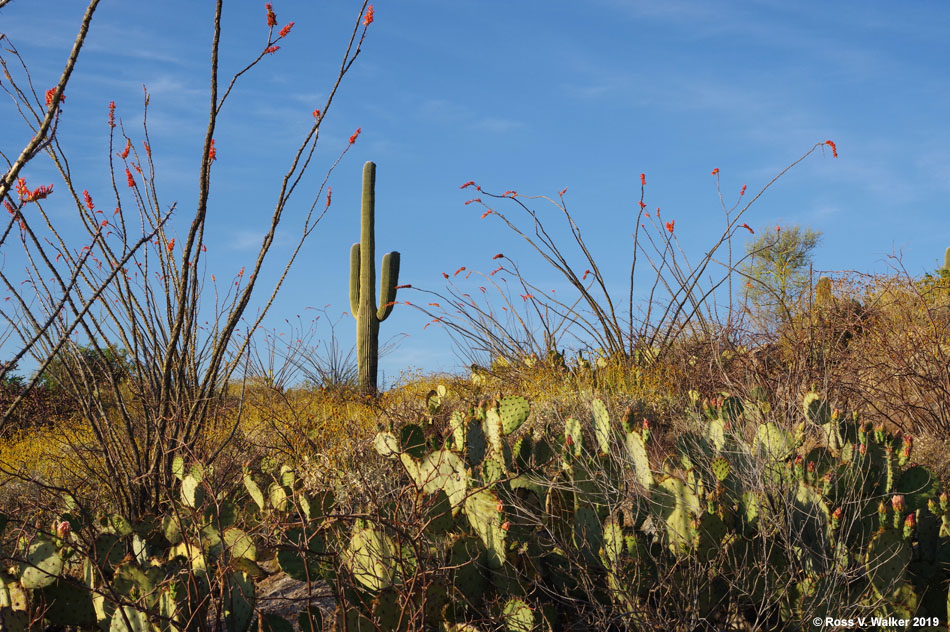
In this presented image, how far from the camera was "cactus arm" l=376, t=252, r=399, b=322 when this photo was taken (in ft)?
34.9

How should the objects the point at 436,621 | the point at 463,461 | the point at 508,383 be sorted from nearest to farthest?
the point at 436,621, the point at 463,461, the point at 508,383

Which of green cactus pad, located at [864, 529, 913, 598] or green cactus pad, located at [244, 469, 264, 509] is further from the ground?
green cactus pad, located at [244, 469, 264, 509]

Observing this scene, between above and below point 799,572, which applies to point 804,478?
above

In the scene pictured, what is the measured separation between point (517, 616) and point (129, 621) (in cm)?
131

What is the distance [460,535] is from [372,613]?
452 millimetres

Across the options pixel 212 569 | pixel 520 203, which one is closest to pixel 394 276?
pixel 520 203

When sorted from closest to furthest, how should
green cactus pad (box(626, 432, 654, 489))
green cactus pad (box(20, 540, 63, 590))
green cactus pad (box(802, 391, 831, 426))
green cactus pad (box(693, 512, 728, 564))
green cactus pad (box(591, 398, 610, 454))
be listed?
1. green cactus pad (box(693, 512, 728, 564))
2. green cactus pad (box(20, 540, 63, 590))
3. green cactus pad (box(626, 432, 654, 489))
4. green cactus pad (box(591, 398, 610, 454))
5. green cactus pad (box(802, 391, 831, 426))

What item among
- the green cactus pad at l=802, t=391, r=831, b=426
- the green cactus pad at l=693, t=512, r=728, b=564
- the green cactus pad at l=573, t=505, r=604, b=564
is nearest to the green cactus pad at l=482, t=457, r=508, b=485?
the green cactus pad at l=573, t=505, r=604, b=564

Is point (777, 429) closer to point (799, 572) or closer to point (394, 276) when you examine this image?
point (799, 572)

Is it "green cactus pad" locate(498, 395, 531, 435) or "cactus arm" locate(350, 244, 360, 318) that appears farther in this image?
"cactus arm" locate(350, 244, 360, 318)

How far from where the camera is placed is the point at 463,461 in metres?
3.09

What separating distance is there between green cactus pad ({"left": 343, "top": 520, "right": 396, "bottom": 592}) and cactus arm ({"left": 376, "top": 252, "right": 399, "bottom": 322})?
26.3 feet

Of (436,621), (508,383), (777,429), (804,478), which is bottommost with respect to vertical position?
(436,621)

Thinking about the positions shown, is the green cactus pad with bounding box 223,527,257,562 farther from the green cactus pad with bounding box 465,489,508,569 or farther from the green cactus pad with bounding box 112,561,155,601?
the green cactus pad with bounding box 465,489,508,569
